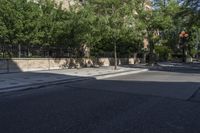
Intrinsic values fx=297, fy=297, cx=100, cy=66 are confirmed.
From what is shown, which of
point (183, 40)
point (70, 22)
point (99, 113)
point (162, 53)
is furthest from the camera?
point (183, 40)

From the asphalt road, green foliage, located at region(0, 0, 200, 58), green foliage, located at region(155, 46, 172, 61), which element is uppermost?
green foliage, located at region(0, 0, 200, 58)

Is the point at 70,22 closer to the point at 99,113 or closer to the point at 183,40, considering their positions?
the point at 99,113

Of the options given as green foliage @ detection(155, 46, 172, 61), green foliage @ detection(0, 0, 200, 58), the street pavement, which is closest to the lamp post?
green foliage @ detection(155, 46, 172, 61)

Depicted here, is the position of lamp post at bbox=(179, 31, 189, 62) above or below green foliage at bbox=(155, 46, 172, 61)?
above

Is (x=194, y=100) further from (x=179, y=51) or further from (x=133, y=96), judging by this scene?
(x=179, y=51)

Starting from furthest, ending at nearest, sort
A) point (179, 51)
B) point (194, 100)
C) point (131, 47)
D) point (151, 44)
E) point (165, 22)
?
point (179, 51)
point (131, 47)
point (151, 44)
point (165, 22)
point (194, 100)

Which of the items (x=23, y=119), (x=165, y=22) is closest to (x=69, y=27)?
(x=165, y=22)

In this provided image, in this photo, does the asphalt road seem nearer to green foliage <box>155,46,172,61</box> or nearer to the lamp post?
green foliage <box>155,46,172,61</box>

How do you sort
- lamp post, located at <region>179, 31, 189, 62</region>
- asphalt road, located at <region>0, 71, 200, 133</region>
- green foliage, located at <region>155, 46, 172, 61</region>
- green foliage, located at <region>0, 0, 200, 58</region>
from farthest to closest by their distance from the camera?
1. lamp post, located at <region>179, 31, 189, 62</region>
2. green foliage, located at <region>155, 46, 172, 61</region>
3. green foliage, located at <region>0, 0, 200, 58</region>
4. asphalt road, located at <region>0, 71, 200, 133</region>

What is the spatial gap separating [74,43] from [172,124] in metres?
21.8

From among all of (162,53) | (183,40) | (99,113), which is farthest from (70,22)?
(183,40)

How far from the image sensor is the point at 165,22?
34094mm

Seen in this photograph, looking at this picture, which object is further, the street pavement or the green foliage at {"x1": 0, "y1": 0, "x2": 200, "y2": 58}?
the green foliage at {"x1": 0, "y1": 0, "x2": 200, "y2": 58}

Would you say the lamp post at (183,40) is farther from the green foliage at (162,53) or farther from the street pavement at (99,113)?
the street pavement at (99,113)
